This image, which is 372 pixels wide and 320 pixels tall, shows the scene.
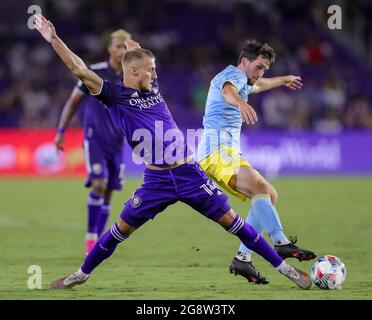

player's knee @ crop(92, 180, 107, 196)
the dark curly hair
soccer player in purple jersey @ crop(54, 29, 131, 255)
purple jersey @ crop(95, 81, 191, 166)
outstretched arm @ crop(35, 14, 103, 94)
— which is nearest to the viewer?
outstretched arm @ crop(35, 14, 103, 94)

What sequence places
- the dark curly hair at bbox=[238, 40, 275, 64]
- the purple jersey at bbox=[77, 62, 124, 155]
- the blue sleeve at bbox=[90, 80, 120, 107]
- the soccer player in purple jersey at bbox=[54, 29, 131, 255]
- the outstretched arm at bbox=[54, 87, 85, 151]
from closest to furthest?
the blue sleeve at bbox=[90, 80, 120, 107]
the dark curly hair at bbox=[238, 40, 275, 64]
the outstretched arm at bbox=[54, 87, 85, 151]
the soccer player in purple jersey at bbox=[54, 29, 131, 255]
the purple jersey at bbox=[77, 62, 124, 155]

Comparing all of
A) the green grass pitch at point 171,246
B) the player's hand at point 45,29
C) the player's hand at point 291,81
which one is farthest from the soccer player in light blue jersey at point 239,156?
the player's hand at point 45,29

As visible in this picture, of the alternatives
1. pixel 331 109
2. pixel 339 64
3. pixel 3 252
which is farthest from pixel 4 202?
pixel 339 64

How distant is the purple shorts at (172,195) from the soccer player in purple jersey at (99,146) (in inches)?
123

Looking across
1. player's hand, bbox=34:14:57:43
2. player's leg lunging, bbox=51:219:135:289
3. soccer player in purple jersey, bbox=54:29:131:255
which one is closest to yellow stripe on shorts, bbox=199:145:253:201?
player's leg lunging, bbox=51:219:135:289

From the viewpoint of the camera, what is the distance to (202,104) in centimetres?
2433

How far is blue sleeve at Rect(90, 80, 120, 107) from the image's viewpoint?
7.90m

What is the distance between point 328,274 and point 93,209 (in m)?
3.96

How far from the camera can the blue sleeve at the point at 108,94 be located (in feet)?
25.9

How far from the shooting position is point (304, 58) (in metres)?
26.2

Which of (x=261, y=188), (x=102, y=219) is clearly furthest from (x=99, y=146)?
(x=261, y=188)

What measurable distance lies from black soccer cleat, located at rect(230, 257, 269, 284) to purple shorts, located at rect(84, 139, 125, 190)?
10.4ft

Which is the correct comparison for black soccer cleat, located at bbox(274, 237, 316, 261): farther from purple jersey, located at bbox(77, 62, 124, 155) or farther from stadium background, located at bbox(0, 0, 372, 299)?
stadium background, located at bbox(0, 0, 372, 299)

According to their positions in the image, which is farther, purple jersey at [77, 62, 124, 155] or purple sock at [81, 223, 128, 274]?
purple jersey at [77, 62, 124, 155]
